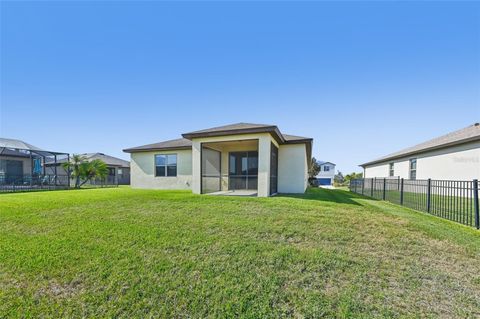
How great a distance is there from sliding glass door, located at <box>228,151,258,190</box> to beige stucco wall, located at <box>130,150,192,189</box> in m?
2.98

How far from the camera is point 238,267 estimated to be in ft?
11.9

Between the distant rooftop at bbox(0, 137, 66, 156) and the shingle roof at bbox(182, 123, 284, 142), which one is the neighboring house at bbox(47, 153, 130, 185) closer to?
the distant rooftop at bbox(0, 137, 66, 156)

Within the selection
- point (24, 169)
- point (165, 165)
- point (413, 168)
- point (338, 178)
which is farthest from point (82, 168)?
point (338, 178)

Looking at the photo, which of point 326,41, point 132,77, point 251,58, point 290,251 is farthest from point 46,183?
point 326,41

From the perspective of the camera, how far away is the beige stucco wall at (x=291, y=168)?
494 inches

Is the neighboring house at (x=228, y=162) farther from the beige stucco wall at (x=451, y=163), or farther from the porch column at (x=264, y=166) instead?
the beige stucco wall at (x=451, y=163)

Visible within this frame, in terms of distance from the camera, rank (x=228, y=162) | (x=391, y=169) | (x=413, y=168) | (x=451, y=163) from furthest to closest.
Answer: (x=391, y=169) < (x=413, y=168) < (x=228, y=162) < (x=451, y=163)

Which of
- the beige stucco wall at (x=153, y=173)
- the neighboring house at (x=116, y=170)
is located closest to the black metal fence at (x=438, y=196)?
the beige stucco wall at (x=153, y=173)

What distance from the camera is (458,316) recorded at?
2.53 metres

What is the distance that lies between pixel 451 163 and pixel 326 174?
3816cm

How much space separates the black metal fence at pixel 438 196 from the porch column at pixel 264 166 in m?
6.38

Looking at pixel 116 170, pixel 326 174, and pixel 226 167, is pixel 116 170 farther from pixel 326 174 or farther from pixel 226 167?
pixel 326 174

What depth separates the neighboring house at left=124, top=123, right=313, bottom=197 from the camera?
1017cm

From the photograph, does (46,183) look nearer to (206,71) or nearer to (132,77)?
(132,77)
